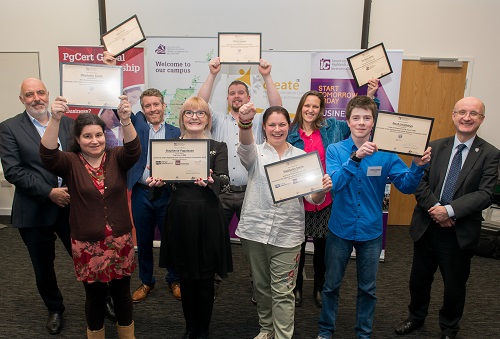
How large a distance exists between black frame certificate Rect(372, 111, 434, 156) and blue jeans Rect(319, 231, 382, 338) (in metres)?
0.60

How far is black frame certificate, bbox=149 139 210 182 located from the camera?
2277 millimetres

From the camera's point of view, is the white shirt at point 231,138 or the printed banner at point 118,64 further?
the printed banner at point 118,64

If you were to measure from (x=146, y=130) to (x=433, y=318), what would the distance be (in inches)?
111

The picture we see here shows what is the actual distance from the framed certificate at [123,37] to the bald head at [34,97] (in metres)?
0.61

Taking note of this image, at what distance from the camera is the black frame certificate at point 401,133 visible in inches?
87.0

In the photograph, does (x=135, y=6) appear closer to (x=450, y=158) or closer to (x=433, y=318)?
(x=450, y=158)

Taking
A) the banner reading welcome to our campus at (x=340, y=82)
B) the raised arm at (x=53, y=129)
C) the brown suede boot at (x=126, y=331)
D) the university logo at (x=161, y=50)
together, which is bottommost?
the brown suede boot at (x=126, y=331)

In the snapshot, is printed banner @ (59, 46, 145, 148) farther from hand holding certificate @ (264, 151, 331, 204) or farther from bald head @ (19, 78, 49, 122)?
hand holding certificate @ (264, 151, 331, 204)

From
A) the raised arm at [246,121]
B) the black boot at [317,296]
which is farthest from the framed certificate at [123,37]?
the black boot at [317,296]

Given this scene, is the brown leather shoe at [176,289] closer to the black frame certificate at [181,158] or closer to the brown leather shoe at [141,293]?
the brown leather shoe at [141,293]

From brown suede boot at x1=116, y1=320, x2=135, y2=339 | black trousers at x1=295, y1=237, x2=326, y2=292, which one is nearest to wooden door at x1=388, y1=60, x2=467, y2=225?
black trousers at x1=295, y1=237, x2=326, y2=292

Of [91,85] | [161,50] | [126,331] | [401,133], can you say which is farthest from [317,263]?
[161,50]

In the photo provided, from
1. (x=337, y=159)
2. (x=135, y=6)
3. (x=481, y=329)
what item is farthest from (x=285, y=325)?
(x=135, y=6)

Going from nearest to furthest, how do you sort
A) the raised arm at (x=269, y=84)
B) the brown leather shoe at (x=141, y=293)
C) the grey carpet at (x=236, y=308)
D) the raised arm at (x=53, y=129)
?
the raised arm at (x=53, y=129)
the grey carpet at (x=236, y=308)
the raised arm at (x=269, y=84)
the brown leather shoe at (x=141, y=293)
